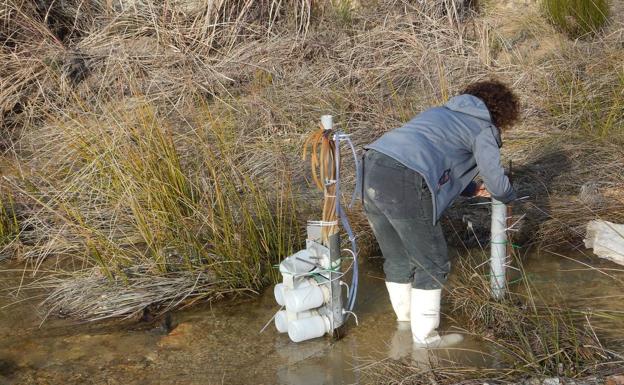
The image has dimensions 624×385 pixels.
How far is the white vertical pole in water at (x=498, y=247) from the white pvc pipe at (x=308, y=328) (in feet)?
2.99

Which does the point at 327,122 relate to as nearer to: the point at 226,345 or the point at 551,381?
the point at 226,345

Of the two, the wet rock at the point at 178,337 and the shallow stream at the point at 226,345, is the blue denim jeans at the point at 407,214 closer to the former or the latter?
the shallow stream at the point at 226,345

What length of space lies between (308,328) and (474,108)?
4.65ft

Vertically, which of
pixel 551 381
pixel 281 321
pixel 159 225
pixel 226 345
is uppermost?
pixel 159 225

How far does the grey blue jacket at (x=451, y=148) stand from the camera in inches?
138

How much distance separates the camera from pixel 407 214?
11.8 feet

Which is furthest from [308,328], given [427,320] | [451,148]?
[451,148]

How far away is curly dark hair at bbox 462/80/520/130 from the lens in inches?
142

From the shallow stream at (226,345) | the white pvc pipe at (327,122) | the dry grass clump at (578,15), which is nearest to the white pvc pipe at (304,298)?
the shallow stream at (226,345)

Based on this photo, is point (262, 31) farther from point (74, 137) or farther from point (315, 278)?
point (315, 278)

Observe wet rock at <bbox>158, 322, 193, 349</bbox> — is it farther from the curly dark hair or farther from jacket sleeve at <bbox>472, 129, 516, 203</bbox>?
the curly dark hair

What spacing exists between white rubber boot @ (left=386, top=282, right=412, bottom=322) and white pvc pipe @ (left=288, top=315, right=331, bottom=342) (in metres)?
0.40

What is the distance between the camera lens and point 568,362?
3.26 m

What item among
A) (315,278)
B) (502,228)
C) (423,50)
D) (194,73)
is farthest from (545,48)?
(315,278)
